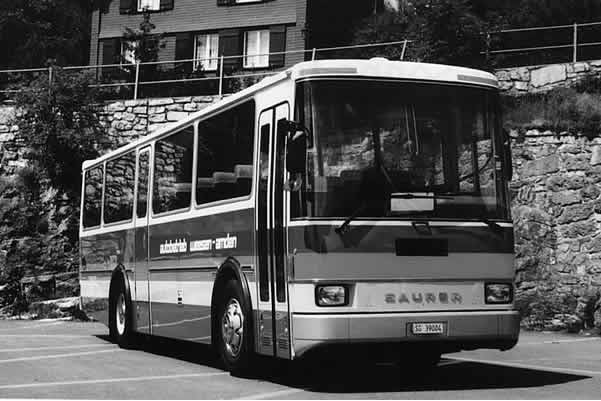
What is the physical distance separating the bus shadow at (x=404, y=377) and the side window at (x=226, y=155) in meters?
2.04

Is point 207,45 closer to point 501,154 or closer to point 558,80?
point 558,80

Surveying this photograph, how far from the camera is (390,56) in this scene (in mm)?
28891

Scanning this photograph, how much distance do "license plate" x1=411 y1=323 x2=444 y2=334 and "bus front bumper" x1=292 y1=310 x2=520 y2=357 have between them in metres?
0.03

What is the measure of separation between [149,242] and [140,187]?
1066 millimetres

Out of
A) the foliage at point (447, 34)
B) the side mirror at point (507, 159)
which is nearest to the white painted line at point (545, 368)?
the side mirror at point (507, 159)

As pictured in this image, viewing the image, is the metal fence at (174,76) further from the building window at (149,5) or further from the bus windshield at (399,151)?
the bus windshield at (399,151)

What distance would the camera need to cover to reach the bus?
33.1ft

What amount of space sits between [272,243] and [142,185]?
5.39m

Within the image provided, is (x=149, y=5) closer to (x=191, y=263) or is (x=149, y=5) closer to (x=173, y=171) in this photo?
(x=173, y=171)

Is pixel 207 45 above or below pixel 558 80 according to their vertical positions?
above

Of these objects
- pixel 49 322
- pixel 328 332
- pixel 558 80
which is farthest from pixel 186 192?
pixel 558 80

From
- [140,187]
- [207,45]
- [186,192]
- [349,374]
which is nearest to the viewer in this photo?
[349,374]

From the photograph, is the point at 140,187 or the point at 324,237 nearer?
the point at 324,237

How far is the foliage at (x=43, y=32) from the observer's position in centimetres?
4541
